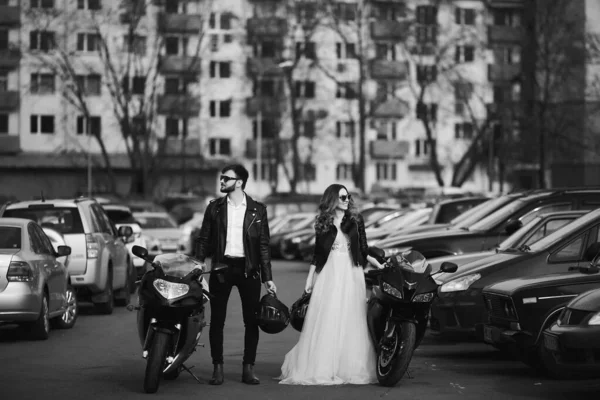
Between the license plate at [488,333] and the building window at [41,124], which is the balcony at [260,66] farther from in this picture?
the license plate at [488,333]

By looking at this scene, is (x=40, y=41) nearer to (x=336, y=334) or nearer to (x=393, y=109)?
(x=393, y=109)

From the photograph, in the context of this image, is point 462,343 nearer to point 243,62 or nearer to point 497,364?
point 497,364

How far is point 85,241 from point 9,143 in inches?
2598

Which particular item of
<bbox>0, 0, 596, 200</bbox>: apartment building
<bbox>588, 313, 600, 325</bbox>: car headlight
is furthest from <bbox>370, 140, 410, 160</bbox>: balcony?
<bbox>588, 313, 600, 325</bbox>: car headlight

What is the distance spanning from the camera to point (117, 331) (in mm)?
17969

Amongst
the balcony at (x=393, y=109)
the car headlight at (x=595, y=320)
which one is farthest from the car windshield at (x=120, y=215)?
the balcony at (x=393, y=109)

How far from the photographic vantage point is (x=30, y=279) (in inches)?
627

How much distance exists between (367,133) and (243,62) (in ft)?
37.3

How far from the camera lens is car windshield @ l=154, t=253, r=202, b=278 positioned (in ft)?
37.6

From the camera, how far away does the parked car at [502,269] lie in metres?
13.9

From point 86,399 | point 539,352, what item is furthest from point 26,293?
point 539,352

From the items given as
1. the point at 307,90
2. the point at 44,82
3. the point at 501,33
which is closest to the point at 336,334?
the point at 44,82

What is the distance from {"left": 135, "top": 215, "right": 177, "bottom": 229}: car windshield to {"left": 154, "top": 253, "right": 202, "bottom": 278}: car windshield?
24.6 metres

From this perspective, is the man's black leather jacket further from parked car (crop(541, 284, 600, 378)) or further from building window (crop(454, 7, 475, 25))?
building window (crop(454, 7, 475, 25))
